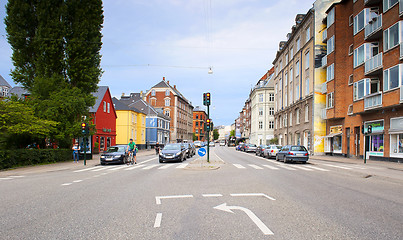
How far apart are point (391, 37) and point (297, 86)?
72.1 ft

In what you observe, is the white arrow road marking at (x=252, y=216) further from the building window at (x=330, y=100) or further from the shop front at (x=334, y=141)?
the building window at (x=330, y=100)

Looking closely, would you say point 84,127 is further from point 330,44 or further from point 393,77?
point 330,44

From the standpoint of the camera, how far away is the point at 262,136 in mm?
68562

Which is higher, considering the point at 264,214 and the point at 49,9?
the point at 49,9

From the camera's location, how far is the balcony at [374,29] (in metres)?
24.2

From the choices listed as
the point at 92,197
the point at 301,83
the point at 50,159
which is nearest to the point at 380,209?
the point at 92,197

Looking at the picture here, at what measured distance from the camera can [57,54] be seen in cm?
2572

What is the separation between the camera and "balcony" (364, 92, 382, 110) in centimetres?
2391

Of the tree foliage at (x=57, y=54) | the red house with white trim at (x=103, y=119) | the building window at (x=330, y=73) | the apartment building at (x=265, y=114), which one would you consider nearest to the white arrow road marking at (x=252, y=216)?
the tree foliage at (x=57, y=54)

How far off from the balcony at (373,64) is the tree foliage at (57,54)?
22870mm

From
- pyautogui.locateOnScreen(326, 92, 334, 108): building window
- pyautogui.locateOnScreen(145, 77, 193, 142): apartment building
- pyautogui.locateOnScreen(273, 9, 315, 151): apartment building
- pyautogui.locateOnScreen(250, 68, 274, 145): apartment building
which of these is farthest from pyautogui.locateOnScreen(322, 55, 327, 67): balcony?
pyautogui.locateOnScreen(145, 77, 193, 142): apartment building

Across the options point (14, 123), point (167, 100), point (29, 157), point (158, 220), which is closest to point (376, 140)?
point (158, 220)

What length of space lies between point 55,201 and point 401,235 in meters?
7.34

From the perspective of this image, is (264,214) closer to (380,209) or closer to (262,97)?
(380,209)
